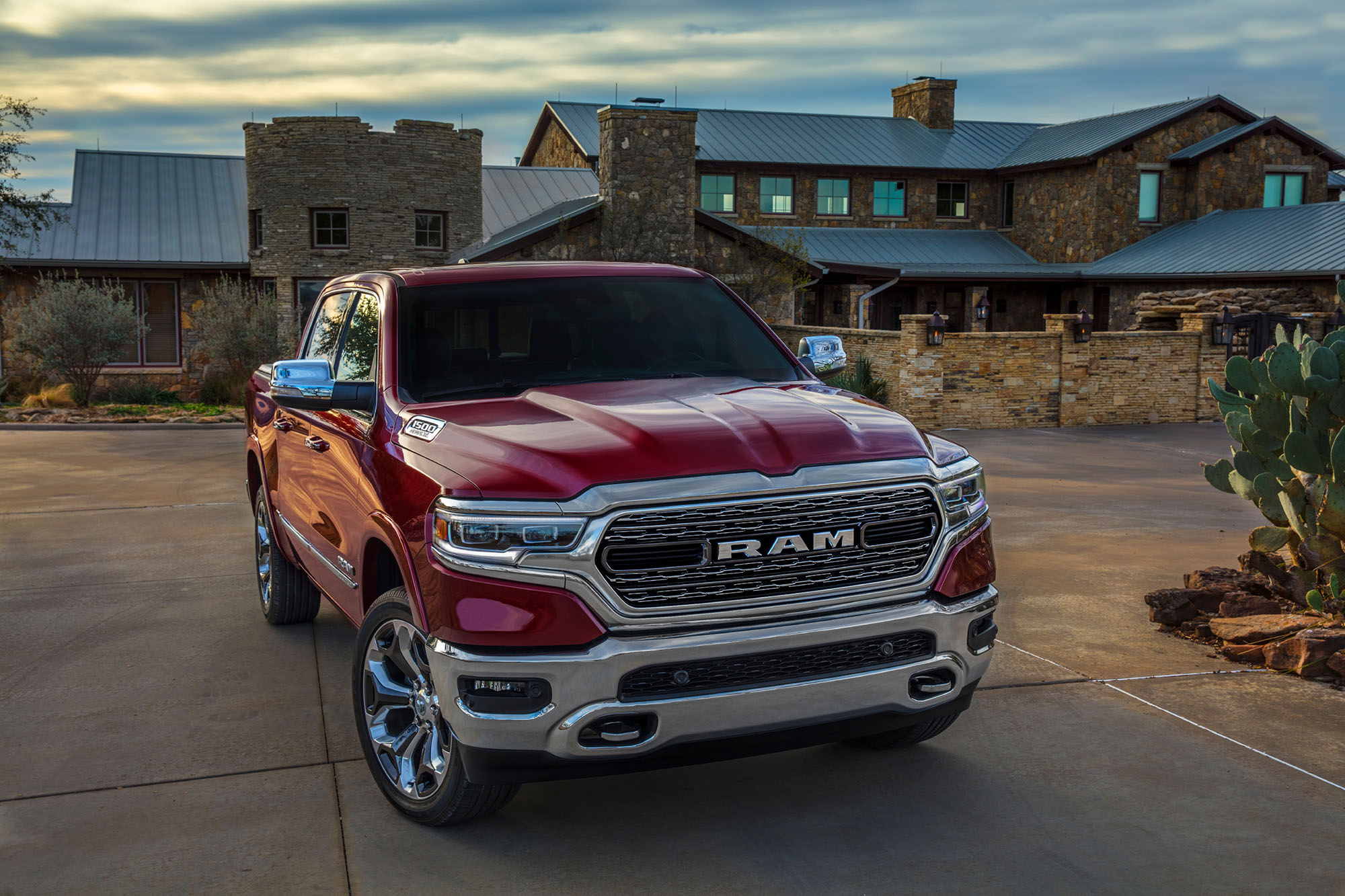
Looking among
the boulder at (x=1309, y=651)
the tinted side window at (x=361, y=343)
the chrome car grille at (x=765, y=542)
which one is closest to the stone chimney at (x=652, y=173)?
the tinted side window at (x=361, y=343)

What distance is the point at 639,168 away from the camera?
26.9m

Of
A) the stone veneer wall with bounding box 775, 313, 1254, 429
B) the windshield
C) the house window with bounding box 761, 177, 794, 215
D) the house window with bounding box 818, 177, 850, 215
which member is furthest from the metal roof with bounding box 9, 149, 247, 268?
the windshield

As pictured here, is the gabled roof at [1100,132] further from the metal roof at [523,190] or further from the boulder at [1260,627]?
the boulder at [1260,627]

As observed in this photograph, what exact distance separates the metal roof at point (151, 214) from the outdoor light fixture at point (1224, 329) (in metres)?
24.0

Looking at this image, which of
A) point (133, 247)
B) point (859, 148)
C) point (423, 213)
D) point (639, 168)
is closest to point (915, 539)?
point (639, 168)

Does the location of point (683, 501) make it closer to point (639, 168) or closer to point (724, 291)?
point (724, 291)

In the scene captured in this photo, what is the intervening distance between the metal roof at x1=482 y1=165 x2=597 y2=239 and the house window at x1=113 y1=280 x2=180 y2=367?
8.68 metres

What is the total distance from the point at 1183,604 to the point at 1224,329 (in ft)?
58.4

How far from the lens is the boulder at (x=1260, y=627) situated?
6.59m

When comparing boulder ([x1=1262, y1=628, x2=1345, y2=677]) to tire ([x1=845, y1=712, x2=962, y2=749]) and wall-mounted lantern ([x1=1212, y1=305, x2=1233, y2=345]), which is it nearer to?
tire ([x1=845, y1=712, x2=962, y2=749])

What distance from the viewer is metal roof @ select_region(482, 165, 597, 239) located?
117 feet

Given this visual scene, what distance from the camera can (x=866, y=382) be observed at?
22.5m

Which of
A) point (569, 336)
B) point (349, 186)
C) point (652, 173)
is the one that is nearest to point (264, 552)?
point (569, 336)

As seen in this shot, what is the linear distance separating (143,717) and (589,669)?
2972 mm
